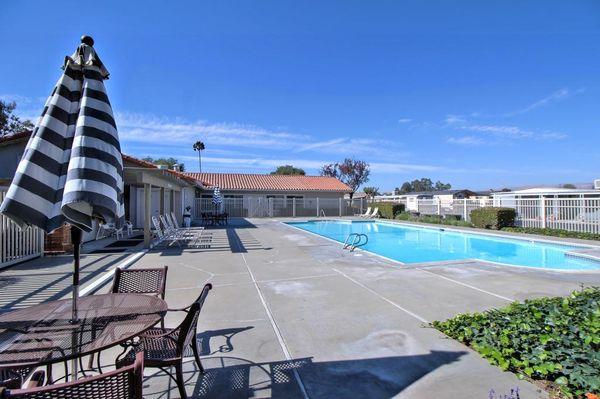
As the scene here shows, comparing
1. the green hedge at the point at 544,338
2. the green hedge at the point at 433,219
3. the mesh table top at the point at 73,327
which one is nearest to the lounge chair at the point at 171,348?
the mesh table top at the point at 73,327

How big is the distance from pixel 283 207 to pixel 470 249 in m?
21.1

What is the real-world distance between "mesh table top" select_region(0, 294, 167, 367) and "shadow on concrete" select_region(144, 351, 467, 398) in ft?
2.38

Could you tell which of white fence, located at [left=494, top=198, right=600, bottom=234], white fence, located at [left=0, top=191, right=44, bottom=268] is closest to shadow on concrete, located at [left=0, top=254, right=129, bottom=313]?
white fence, located at [left=0, top=191, right=44, bottom=268]

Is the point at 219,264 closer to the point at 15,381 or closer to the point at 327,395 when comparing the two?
the point at 327,395

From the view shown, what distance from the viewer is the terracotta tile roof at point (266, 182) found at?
33500 mm

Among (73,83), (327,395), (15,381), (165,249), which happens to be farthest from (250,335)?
(165,249)

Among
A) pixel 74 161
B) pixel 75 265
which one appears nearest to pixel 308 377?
pixel 75 265

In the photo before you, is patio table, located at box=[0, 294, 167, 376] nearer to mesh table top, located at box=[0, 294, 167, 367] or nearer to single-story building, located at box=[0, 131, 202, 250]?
mesh table top, located at box=[0, 294, 167, 367]

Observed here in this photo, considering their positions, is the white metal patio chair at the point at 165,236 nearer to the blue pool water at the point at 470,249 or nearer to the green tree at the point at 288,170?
the blue pool water at the point at 470,249

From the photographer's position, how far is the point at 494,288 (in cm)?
621

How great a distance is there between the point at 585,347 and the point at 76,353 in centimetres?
405

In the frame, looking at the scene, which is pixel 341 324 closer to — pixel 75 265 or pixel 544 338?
pixel 544 338

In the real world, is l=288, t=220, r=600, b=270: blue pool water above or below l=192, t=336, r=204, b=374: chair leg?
below

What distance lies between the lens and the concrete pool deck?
3020 millimetres
